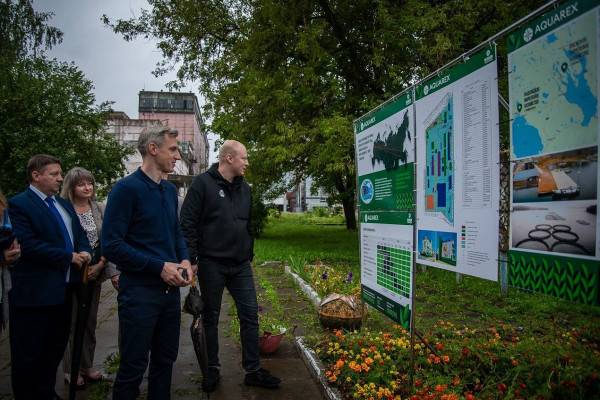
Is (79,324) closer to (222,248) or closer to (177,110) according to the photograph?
(222,248)

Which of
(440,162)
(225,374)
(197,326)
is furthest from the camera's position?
(225,374)

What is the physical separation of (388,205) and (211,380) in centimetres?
221

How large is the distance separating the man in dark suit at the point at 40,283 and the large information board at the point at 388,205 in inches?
101

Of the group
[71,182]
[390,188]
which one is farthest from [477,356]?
[71,182]

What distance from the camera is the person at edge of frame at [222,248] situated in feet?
12.9

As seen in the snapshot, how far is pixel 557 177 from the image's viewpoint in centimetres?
230

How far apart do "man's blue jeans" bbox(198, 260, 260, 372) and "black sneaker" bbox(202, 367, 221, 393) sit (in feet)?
0.17

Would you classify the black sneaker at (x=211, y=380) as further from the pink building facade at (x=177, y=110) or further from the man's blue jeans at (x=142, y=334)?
the pink building facade at (x=177, y=110)

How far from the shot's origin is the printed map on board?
2.09 m

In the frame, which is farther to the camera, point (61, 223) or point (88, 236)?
point (88, 236)

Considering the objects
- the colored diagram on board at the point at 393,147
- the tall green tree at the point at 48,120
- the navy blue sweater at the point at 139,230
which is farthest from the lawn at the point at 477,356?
the tall green tree at the point at 48,120

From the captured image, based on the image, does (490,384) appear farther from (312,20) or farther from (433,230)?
(312,20)

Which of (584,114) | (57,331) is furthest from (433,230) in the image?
(57,331)

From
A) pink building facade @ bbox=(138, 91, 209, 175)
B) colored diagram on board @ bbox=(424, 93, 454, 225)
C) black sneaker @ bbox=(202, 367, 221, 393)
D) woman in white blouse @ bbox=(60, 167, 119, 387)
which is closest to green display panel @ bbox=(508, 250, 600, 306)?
colored diagram on board @ bbox=(424, 93, 454, 225)
